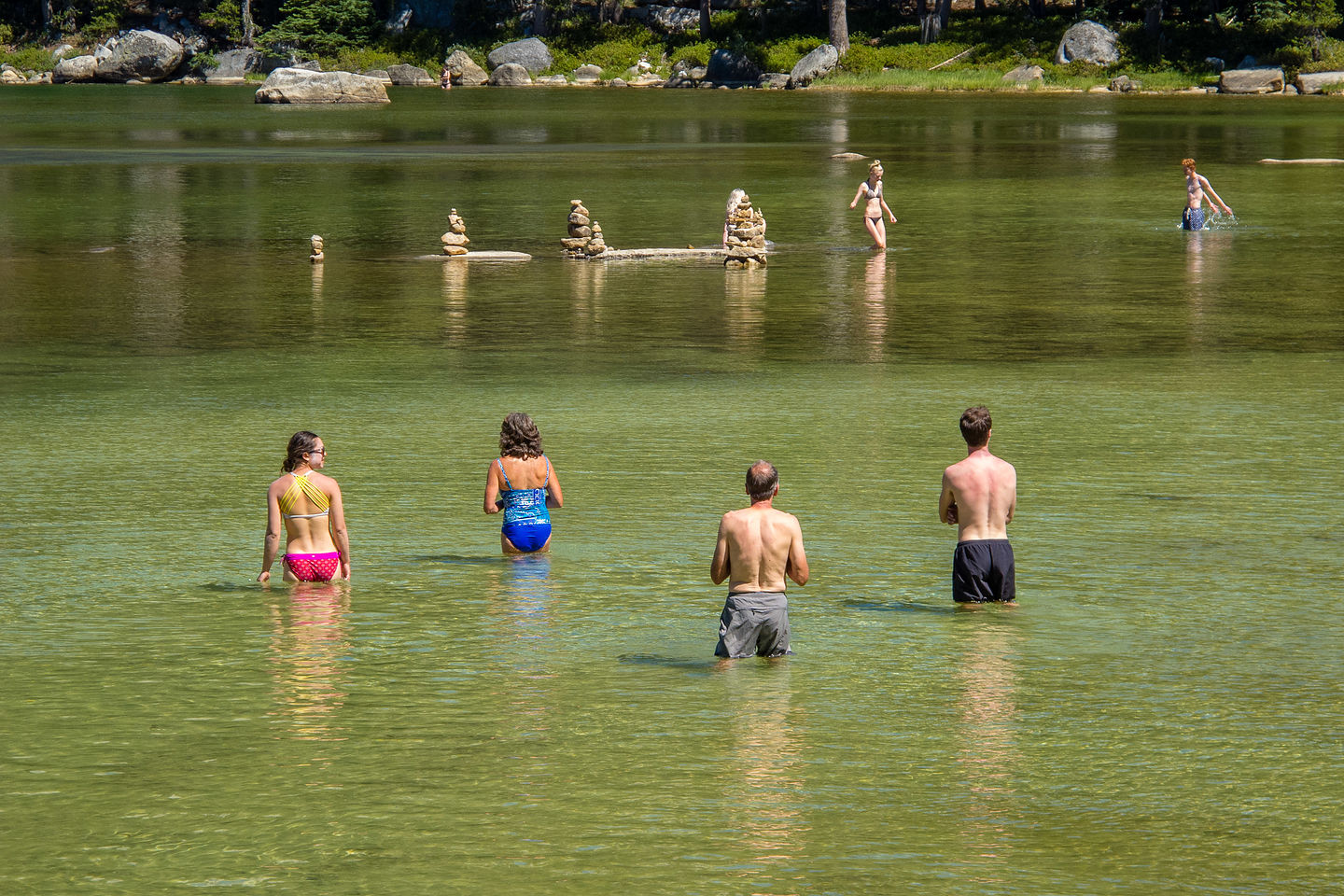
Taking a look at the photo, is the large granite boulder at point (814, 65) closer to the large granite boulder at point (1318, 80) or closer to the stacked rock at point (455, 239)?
the large granite boulder at point (1318, 80)

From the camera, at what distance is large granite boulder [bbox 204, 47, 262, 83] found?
120 metres

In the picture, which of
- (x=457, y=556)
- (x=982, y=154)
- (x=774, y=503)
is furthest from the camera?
(x=982, y=154)

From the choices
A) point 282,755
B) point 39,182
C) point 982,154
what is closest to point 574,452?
point 282,755

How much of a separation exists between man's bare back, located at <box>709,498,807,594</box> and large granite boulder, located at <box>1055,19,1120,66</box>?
311 feet

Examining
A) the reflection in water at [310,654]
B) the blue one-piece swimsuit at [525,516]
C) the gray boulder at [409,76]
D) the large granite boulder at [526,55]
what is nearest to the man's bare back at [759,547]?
the reflection in water at [310,654]

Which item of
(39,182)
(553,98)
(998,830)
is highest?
(553,98)

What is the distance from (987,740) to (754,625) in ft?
5.36

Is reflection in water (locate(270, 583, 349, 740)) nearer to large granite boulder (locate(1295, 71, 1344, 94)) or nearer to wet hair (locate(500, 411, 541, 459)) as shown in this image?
wet hair (locate(500, 411, 541, 459))

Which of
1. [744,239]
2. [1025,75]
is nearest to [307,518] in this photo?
[744,239]

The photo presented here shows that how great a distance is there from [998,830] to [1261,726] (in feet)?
7.62

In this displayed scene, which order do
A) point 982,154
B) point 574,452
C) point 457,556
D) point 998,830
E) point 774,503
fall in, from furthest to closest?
point 982,154
point 574,452
point 774,503
point 457,556
point 998,830

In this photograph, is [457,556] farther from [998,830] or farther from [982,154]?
[982,154]

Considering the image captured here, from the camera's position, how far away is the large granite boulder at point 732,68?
108500 millimetres

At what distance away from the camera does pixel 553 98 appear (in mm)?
95062
